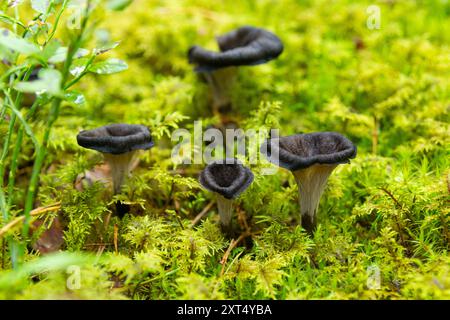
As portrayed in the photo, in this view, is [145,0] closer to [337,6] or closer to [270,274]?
[337,6]

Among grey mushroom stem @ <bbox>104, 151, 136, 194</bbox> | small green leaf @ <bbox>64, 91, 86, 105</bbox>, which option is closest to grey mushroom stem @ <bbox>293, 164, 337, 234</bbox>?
grey mushroom stem @ <bbox>104, 151, 136, 194</bbox>

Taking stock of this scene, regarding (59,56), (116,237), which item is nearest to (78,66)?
(59,56)

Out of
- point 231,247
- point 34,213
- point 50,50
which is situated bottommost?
point 231,247

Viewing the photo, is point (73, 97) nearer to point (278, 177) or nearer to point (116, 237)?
point (116, 237)

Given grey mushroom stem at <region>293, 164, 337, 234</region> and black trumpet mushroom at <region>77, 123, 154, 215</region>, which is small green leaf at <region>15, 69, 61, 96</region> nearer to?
black trumpet mushroom at <region>77, 123, 154, 215</region>

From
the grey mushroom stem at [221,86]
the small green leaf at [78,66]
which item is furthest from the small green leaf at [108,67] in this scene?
the grey mushroom stem at [221,86]

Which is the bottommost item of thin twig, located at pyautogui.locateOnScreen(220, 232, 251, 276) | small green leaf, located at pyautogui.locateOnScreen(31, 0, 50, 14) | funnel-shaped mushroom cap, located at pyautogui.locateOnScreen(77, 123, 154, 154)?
thin twig, located at pyautogui.locateOnScreen(220, 232, 251, 276)
